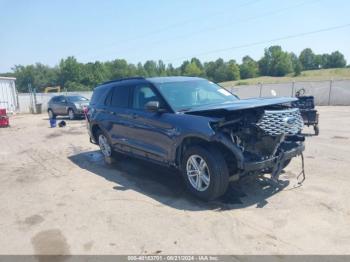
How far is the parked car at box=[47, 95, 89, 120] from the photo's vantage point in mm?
19531

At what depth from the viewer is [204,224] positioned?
4.20 metres

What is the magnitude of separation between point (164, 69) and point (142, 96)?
9648 cm

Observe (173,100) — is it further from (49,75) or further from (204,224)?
(49,75)

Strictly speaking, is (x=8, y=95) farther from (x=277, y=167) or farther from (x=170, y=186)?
(x=277, y=167)

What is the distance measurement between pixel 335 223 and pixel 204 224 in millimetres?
1581

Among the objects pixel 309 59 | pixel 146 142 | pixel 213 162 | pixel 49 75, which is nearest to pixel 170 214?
pixel 213 162

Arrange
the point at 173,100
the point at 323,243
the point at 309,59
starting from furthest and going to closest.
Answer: the point at 309,59 → the point at 173,100 → the point at 323,243

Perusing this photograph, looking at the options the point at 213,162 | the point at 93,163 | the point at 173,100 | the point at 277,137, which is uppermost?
the point at 173,100

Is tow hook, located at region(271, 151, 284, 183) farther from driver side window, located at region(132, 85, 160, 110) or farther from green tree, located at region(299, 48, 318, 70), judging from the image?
green tree, located at region(299, 48, 318, 70)

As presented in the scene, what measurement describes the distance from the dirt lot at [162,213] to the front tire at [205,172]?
0.62 ft

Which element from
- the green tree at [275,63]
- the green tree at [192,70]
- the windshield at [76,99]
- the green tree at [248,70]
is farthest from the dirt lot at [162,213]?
the green tree at [248,70]

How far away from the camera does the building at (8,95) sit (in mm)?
28875

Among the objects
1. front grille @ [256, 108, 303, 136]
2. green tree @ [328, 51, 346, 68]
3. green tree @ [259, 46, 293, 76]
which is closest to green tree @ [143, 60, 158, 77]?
green tree @ [259, 46, 293, 76]

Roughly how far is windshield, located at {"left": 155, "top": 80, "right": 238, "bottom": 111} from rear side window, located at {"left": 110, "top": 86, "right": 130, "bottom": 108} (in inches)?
41.5
